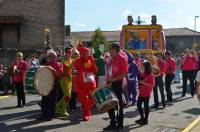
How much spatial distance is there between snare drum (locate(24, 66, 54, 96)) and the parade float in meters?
8.40

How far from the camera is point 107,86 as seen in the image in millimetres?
10391

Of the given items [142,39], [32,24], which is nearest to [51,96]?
[142,39]

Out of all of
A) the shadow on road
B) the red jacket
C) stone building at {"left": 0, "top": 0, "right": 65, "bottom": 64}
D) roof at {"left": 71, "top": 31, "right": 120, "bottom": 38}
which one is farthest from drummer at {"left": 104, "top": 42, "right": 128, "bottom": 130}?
roof at {"left": 71, "top": 31, "right": 120, "bottom": 38}

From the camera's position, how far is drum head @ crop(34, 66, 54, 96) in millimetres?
11273

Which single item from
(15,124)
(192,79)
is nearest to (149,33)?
(192,79)

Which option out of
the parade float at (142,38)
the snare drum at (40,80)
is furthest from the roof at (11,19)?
the snare drum at (40,80)

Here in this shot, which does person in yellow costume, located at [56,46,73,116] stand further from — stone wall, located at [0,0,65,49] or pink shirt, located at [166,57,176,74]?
stone wall, located at [0,0,65,49]

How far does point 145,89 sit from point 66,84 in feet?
6.79

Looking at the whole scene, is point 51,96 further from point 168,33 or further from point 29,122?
point 168,33

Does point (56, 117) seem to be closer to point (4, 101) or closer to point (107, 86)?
point (107, 86)

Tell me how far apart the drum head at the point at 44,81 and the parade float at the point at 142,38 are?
8377 mm

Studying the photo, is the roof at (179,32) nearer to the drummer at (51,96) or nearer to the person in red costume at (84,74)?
the drummer at (51,96)

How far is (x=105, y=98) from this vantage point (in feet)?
33.4

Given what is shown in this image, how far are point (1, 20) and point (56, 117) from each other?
25.1 metres
